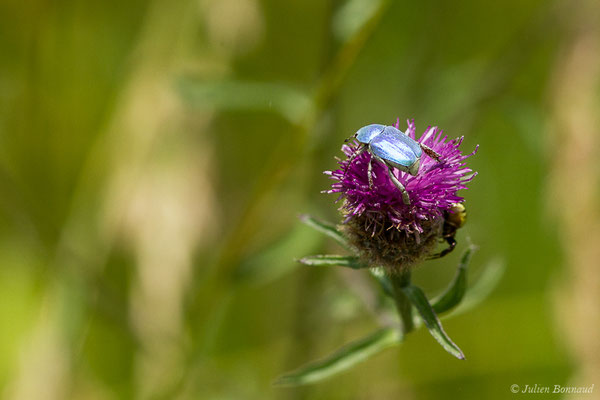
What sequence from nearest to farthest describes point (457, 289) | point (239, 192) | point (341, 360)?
point (457, 289) < point (341, 360) < point (239, 192)

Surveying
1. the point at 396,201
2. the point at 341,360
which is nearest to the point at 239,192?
the point at 341,360

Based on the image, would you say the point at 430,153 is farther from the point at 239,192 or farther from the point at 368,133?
the point at 239,192

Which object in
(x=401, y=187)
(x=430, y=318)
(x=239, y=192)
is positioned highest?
(x=239, y=192)

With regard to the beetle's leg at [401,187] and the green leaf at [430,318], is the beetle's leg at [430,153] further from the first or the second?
the green leaf at [430,318]

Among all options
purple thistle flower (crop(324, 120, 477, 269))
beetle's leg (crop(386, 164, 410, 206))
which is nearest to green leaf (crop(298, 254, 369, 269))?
purple thistle flower (crop(324, 120, 477, 269))

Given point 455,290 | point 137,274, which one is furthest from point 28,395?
point 455,290

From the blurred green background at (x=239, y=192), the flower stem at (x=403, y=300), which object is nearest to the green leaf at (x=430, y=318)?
the flower stem at (x=403, y=300)

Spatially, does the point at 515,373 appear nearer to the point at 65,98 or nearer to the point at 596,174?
the point at 596,174
